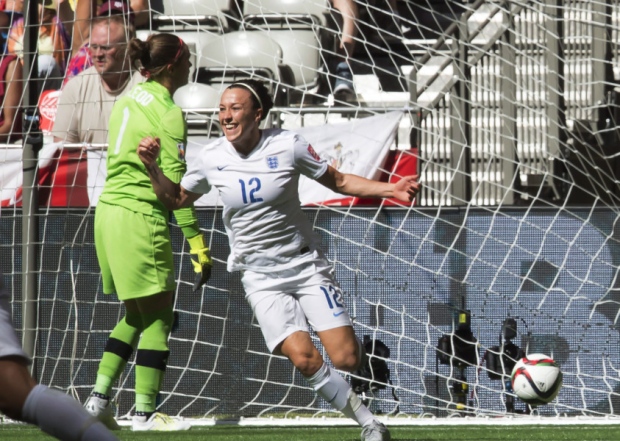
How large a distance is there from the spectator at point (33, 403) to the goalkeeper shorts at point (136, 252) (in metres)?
2.91

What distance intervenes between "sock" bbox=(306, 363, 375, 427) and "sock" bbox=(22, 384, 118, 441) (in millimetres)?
2503

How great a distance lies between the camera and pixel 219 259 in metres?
7.99

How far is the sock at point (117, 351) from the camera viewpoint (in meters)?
6.05

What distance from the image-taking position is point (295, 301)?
5.50 m

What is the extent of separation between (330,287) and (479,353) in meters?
2.52

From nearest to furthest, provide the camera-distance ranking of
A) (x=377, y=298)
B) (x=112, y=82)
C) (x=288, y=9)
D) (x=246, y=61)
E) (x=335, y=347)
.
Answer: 1. (x=335, y=347)
2. (x=377, y=298)
3. (x=112, y=82)
4. (x=246, y=61)
5. (x=288, y=9)

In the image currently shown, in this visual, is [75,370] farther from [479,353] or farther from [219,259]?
[479,353]

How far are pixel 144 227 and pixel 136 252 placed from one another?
0.13 metres

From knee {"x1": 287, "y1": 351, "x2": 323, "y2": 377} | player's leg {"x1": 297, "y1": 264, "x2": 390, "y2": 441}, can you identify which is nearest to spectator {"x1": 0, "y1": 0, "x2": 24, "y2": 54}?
player's leg {"x1": 297, "y1": 264, "x2": 390, "y2": 441}

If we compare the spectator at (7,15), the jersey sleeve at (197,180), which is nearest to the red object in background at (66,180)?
the spectator at (7,15)

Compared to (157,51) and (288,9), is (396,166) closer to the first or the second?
(288,9)

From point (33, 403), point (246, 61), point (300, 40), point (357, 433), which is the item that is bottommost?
point (357, 433)

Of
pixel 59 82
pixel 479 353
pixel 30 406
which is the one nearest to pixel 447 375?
pixel 479 353

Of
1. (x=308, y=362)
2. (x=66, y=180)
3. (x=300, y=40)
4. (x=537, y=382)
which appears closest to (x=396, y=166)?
(x=300, y=40)
